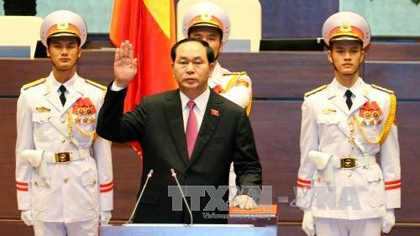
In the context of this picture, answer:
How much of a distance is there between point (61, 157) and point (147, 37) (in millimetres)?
A: 945

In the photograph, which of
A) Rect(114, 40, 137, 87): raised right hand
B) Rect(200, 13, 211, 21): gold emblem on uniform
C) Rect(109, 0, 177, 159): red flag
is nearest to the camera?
Rect(114, 40, 137, 87): raised right hand

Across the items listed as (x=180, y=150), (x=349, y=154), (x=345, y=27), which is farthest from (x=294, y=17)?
(x=180, y=150)

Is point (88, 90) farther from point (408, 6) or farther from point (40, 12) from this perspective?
point (408, 6)

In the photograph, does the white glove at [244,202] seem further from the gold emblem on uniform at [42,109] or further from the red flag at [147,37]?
the red flag at [147,37]

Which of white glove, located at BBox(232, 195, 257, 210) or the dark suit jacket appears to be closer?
white glove, located at BBox(232, 195, 257, 210)

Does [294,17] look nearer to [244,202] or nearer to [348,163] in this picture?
[348,163]

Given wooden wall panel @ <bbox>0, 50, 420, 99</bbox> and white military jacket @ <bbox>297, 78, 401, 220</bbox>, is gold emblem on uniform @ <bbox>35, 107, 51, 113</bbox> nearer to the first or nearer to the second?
wooden wall panel @ <bbox>0, 50, 420, 99</bbox>

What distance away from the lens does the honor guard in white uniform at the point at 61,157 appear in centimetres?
402

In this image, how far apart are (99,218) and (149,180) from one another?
0.92 metres

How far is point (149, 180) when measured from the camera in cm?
328

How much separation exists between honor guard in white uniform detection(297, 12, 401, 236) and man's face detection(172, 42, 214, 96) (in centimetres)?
79

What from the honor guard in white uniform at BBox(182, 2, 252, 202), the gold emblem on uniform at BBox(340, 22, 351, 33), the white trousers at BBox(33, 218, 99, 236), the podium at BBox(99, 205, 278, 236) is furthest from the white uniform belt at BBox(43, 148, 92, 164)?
the podium at BBox(99, 205, 278, 236)

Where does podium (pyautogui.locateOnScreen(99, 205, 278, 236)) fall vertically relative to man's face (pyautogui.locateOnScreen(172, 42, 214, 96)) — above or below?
below

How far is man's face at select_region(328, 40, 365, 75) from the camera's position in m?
3.89
